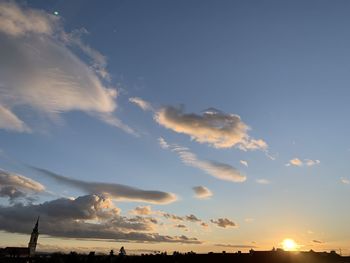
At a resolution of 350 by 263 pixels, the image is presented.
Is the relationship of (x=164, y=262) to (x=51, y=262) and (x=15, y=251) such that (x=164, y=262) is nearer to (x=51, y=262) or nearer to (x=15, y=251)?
(x=51, y=262)

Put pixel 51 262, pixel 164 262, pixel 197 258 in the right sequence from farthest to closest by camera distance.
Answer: pixel 51 262, pixel 164 262, pixel 197 258

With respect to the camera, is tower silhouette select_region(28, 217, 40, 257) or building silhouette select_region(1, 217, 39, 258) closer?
building silhouette select_region(1, 217, 39, 258)

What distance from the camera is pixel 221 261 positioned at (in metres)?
70.1

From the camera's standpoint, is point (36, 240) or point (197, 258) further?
point (36, 240)

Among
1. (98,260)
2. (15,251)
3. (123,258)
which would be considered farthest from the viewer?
(15,251)

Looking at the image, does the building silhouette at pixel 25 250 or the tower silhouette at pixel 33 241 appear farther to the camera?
the tower silhouette at pixel 33 241

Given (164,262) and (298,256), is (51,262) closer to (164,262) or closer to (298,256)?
(164,262)

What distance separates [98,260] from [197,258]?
910 inches

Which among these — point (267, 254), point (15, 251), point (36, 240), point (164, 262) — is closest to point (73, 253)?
point (164, 262)

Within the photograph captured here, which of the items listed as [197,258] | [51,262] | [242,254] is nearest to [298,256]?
[242,254]

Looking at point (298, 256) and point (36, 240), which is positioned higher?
point (36, 240)

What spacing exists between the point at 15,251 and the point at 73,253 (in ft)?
326

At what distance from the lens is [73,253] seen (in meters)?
93.8

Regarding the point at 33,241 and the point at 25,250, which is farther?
the point at 33,241
